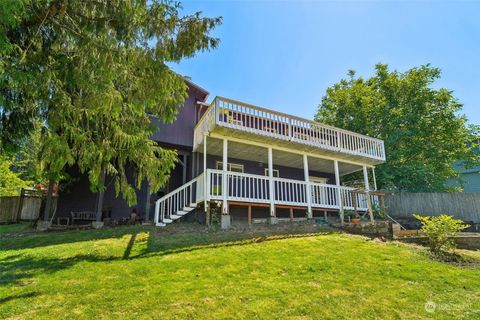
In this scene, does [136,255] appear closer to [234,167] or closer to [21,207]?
[234,167]

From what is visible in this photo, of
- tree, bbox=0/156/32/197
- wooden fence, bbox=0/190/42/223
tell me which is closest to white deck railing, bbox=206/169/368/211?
wooden fence, bbox=0/190/42/223

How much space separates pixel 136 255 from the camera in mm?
6941

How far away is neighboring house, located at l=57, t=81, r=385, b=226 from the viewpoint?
10633 mm

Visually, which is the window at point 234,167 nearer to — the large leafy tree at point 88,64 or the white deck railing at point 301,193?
the white deck railing at point 301,193

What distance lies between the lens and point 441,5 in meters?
8.85

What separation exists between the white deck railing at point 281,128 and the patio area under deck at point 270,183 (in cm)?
59

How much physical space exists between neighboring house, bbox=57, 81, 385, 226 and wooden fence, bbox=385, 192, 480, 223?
2.25 m

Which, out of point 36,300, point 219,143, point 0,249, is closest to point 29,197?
point 0,249

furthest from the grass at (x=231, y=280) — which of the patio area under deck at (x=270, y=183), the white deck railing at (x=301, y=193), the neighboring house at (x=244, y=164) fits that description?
the white deck railing at (x=301, y=193)

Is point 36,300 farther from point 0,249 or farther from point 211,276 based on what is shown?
point 0,249

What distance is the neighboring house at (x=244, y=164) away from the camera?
1063 centimetres

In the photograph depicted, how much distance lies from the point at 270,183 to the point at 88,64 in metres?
7.56

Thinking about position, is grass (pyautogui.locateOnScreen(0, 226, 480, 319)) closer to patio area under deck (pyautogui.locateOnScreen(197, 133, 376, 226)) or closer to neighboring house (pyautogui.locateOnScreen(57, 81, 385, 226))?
patio area under deck (pyautogui.locateOnScreen(197, 133, 376, 226))

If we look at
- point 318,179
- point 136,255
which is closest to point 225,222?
point 136,255
